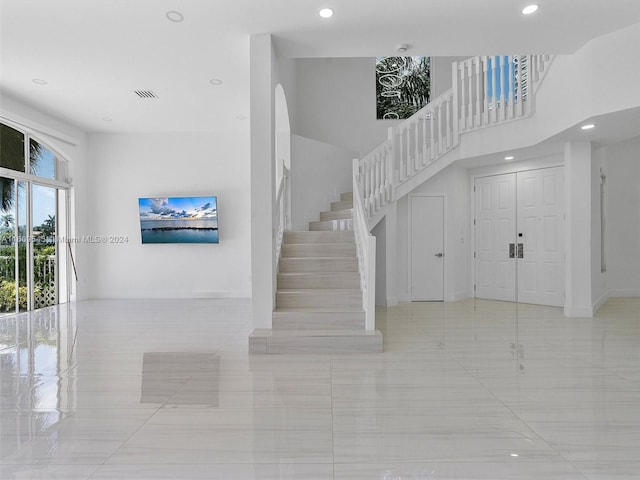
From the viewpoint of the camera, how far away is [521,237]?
7078 mm

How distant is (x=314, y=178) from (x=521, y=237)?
410 cm

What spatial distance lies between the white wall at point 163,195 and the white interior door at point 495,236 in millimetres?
4796

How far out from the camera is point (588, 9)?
3744mm

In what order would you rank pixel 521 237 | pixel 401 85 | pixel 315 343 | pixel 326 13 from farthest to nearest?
1. pixel 401 85
2. pixel 521 237
3. pixel 315 343
4. pixel 326 13

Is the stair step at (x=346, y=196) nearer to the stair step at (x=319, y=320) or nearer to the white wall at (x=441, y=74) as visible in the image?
the white wall at (x=441, y=74)

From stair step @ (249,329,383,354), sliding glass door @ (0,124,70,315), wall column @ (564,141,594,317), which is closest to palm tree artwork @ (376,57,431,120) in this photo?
wall column @ (564,141,594,317)

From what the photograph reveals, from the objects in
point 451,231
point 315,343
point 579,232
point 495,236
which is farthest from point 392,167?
point 315,343

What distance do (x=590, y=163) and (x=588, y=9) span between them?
280 cm

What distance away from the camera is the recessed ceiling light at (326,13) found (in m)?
3.70

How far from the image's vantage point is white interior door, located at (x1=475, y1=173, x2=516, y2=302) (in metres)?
7.19

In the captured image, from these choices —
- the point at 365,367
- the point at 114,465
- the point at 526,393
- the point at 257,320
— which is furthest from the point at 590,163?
the point at 114,465

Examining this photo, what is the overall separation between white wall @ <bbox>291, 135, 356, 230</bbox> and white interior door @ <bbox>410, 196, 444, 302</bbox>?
164 centimetres

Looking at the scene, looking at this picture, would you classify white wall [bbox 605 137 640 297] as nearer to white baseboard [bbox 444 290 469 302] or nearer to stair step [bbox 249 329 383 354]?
white baseboard [bbox 444 290 469 302]

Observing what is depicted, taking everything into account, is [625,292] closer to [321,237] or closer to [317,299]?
[321,237]
